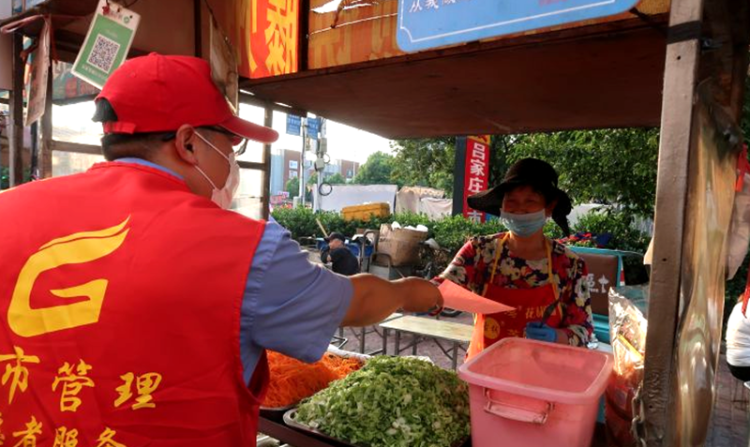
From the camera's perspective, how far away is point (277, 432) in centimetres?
179

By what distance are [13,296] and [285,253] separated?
0.62 metres

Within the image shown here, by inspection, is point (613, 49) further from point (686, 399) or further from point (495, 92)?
point (686, 399)

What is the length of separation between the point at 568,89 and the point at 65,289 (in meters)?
2.26

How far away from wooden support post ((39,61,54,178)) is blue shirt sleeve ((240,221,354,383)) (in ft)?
6.58

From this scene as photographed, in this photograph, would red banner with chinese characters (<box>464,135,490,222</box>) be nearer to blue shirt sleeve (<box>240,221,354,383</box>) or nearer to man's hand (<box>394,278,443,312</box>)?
man's hand (<box>394,278,443,312</box>)

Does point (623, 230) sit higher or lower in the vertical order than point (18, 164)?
lower

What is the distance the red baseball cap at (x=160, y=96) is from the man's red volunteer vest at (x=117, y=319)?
26 cm

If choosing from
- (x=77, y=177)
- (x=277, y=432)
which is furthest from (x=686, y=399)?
(x=77, y=177)

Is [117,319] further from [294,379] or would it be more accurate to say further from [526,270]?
[526,270]

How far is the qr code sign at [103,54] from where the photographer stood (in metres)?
2.18

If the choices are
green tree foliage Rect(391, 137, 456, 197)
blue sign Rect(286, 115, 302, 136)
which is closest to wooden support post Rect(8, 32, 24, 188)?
green tree foliage Rect(391, 137, 456, 197)

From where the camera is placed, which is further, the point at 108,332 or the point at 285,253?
the point at 285,253

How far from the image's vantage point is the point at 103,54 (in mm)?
2189

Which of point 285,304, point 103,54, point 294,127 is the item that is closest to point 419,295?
point 285,304
